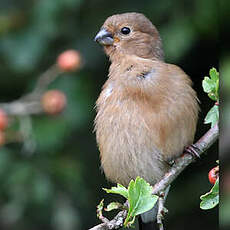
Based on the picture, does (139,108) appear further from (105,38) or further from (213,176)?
(213,176)

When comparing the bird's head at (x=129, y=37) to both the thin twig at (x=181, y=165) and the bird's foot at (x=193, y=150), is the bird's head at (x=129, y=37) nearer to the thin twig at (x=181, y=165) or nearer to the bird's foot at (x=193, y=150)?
the bird's foot at (x=193, y=150)

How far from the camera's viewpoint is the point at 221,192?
1.95 ft

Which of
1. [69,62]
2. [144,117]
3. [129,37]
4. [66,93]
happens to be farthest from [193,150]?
[66,93]

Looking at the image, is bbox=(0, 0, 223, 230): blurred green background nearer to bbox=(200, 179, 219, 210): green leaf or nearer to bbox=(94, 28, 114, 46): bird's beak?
bbox=(94, 28, 114, 46): bird's beak

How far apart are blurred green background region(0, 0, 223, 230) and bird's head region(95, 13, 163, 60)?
451mm

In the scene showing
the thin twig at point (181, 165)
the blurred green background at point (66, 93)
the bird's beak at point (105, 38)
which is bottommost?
the blurred green background at point (66, 93)

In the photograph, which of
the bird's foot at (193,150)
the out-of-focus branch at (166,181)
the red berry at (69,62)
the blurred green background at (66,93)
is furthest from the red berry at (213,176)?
the blurred green background at (66,93)

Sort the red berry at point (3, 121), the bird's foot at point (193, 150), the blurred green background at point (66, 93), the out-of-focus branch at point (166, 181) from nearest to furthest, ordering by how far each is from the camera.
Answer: the out-of-focus branch at point (166, 181) < the bird's foot at point (193, 150) < the red berry at point (3, 121) < the blurred green background at point (66, 93)

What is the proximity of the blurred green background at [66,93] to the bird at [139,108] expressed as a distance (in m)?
0.55

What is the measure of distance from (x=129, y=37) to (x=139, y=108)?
0.40 meters

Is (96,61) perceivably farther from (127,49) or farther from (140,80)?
(140,80)

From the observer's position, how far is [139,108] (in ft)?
5.82

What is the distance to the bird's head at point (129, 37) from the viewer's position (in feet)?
6.64

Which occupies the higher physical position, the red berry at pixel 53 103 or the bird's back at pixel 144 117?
the bird's back at pixel 144 117
